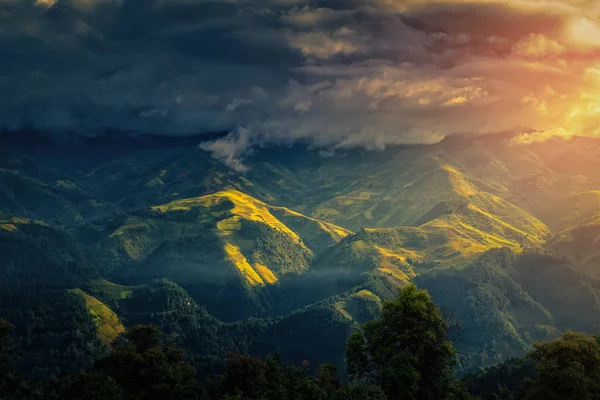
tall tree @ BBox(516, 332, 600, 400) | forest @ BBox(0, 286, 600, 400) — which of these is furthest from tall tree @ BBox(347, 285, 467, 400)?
tall tree @ BBox(516, 332, 600, 400)

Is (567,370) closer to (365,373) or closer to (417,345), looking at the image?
(417,345)

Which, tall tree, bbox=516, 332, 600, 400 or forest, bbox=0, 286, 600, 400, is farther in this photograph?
forest, bbox=0, 286, 600, 400

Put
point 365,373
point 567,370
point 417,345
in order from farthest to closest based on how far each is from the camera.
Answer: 1. point 365,373
2. point 417,345
3. point 567,370

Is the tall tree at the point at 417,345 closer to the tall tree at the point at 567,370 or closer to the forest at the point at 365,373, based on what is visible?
the forest at the point at 365,373

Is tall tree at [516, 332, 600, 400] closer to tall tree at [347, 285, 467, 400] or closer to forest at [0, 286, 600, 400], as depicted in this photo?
forest at [0, 286, 600, 400]

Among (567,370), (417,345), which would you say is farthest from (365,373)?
(567,370)

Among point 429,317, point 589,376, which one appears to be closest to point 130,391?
point 429,317

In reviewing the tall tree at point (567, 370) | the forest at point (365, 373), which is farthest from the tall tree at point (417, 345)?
the tall tree at point (567, 370)

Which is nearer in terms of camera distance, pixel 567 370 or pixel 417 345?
pixel 567 370
